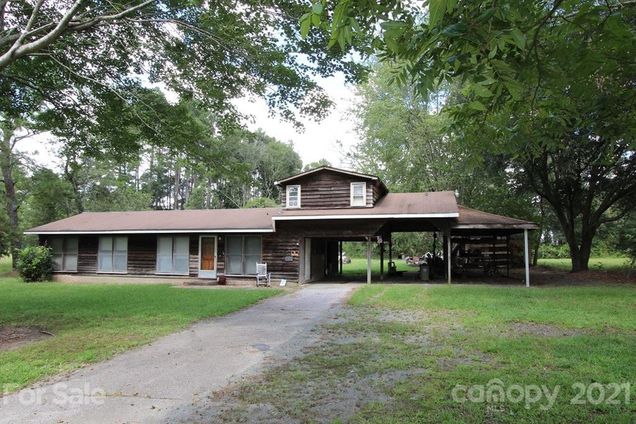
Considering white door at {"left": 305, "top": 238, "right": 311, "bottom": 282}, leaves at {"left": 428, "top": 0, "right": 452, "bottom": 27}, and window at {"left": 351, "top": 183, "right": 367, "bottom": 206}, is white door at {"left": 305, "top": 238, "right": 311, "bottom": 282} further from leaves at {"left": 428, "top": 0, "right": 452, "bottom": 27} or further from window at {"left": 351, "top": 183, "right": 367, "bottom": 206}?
leaves at {"left": 428, "top": 0, "right": 452, "bottom": 27}

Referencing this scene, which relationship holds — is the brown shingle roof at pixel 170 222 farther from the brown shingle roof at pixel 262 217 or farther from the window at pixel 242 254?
the window at pixel 242 254

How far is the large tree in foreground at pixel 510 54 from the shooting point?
98.7 inches

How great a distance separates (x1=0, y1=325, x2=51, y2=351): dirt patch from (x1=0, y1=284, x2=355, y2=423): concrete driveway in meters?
2.40

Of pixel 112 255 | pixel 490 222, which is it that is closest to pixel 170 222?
pixel 112 255

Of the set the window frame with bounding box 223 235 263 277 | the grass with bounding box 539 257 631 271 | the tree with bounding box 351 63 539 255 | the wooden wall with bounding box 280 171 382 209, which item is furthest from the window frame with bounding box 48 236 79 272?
the grass with bounding box 539 257 631 271

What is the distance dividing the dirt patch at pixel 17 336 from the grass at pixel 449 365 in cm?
502

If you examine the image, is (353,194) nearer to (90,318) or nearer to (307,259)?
(307,259)

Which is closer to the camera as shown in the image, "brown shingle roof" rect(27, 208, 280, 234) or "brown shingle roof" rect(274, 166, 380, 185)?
"brown shingle roof" rect(274, 166, 380, 185)

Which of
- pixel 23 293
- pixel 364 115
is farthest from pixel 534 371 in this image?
Answer: pixel 364 115

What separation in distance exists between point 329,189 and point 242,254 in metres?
4.91

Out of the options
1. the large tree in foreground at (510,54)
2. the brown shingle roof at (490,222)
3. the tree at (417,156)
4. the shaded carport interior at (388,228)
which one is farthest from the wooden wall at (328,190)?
the large tree in foreground at (510,54)

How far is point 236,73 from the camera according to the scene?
10.1m

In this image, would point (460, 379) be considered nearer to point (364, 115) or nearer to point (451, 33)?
point (451, 33)

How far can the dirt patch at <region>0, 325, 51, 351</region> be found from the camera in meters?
7.52
